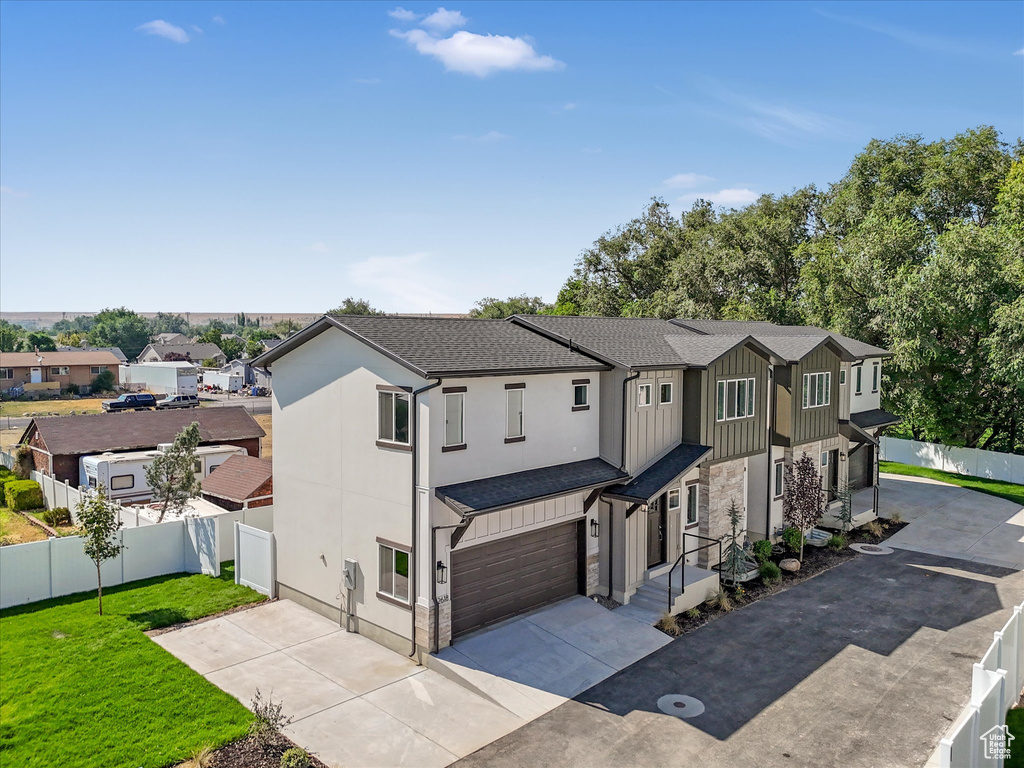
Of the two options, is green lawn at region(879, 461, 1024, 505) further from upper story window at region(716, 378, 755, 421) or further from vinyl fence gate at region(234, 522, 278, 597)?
vinyl fence gate at region(234, 522, 278, 597)

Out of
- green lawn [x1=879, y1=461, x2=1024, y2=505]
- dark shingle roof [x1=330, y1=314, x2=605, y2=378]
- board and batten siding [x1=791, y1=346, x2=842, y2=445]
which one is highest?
dark shingle roof [x1=330, y1=314, x2=605, y2=378]

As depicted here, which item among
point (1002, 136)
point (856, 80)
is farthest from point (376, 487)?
point (1002, 136)

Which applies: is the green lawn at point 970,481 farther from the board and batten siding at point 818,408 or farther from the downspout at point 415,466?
the downspout at point 415,466

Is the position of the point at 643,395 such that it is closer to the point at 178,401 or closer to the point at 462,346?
the point at 462,346

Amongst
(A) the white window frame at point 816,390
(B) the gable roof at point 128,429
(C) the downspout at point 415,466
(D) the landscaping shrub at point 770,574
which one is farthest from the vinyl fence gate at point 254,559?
(A) the white window frame at point 816,390

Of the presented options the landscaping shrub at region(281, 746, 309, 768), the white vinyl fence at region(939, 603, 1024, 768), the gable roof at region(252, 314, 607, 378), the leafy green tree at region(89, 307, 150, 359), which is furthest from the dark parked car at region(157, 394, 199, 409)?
the leafy green tree at region(89, 307, 150, 359)

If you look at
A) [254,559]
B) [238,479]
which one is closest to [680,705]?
[254,559]

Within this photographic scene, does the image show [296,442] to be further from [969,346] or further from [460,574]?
[969,346]
